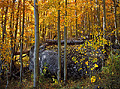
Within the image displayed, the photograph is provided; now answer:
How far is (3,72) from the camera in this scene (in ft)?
30.0

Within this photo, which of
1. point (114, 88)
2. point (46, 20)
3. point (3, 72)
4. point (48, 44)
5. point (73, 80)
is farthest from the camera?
point (48, 44)

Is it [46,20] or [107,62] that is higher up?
[46,20]

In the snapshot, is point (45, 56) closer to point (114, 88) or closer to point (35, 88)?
point (35, 88)

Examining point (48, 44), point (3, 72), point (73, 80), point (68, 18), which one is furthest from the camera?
point (48, 44)

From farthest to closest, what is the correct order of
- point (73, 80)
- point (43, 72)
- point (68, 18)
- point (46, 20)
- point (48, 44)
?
point (48, 44) < point (43, 72) < point (73, 80) < point (46, 20) < point (68, 18)

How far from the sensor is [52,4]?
519 cm

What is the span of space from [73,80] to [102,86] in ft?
8.17

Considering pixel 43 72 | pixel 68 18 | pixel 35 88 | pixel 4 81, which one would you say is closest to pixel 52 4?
pixel 68 18

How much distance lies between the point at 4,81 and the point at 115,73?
8156 mm

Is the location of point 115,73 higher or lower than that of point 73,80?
higher

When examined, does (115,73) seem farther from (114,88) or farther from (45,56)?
(45,56)

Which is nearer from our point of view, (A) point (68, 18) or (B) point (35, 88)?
(B) point (35, 88)

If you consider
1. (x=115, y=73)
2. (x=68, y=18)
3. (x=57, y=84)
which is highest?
(x=68, y=18)

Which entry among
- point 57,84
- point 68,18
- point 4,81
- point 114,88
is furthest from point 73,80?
point 4,81
